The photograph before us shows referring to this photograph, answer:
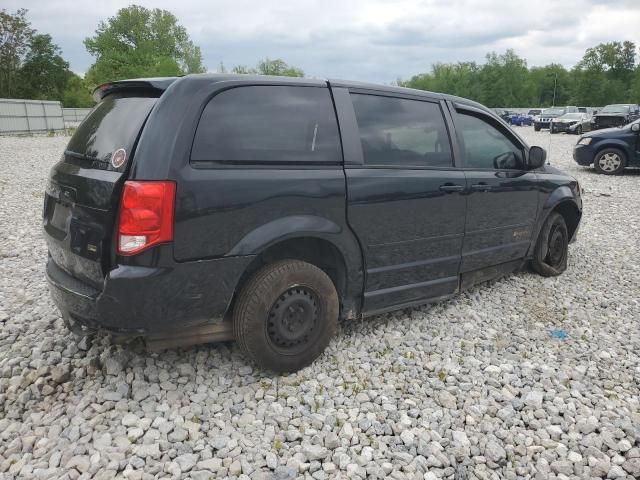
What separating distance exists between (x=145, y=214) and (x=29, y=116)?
3013cm

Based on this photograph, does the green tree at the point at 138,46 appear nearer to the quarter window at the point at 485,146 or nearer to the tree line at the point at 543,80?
the tree line at the point at 543,80

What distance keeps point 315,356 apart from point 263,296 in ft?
2.11

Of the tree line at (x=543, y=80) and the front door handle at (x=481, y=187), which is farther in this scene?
the tree line at (x=543, y=80)

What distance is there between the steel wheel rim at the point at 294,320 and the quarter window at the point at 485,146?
183 centimetres

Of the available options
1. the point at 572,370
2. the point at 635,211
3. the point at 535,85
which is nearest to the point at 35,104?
the point at 635,211

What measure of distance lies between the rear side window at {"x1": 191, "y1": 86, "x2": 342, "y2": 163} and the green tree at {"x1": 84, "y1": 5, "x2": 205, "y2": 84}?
60982mm

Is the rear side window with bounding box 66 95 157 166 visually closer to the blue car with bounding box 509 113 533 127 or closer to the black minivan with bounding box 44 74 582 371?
Answer: the black minivan with bounding box 44 74 582 371

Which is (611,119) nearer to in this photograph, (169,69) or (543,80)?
(169,69)

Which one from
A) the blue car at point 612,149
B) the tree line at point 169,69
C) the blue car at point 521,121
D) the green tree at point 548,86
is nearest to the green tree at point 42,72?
the tree line at point 169,69

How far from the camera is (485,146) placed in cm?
435

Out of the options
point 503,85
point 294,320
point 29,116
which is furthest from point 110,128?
point 503,85

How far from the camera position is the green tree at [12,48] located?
5022cm

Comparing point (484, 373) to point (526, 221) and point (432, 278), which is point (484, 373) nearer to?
point (432, 278)

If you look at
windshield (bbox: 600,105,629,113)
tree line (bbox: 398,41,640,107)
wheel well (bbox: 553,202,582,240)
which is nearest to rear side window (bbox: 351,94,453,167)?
wheel well (bbox: 553,202,582,240)
